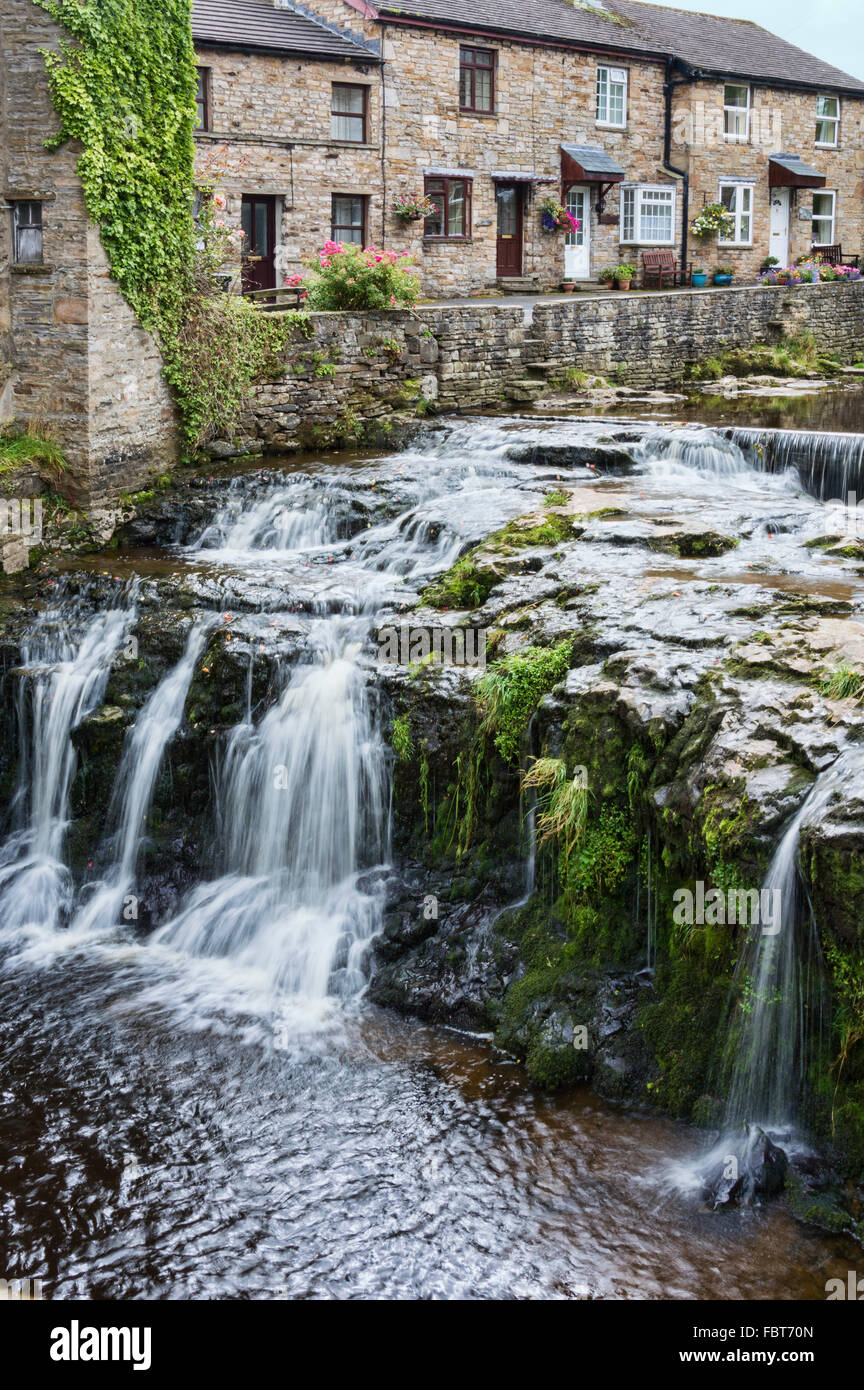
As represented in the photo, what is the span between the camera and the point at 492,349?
2014 centimetres

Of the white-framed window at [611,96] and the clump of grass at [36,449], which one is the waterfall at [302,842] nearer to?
the clump of grass at [36,449]

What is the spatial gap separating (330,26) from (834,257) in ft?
50.2

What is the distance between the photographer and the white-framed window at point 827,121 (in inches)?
1300

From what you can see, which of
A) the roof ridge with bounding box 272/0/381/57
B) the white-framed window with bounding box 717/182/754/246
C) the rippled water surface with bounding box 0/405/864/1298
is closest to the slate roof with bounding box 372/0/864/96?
the roof ridge with bounding box 272/0/381/57

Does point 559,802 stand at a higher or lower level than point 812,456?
lower

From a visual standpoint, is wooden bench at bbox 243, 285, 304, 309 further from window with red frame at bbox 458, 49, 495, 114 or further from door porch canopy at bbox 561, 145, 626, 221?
door porch canopy at bbox 561, 145, 626, 221

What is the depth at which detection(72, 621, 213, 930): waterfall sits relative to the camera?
32.1 ft

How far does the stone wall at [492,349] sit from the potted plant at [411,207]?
5234 mm

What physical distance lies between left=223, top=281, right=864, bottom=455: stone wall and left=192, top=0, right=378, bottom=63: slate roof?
7.23 metres

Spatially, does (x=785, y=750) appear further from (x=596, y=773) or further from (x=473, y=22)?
(x=473, y=22)

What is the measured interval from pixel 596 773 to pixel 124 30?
10.2 metres

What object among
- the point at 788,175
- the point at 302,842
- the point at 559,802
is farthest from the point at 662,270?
the point at 559,802

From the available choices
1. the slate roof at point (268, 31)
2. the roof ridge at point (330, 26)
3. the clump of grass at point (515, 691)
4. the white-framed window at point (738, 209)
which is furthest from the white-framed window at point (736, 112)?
the clump of grass at point (515, 691)

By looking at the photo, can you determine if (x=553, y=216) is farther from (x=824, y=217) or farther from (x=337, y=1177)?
(x=337, y=1177)
